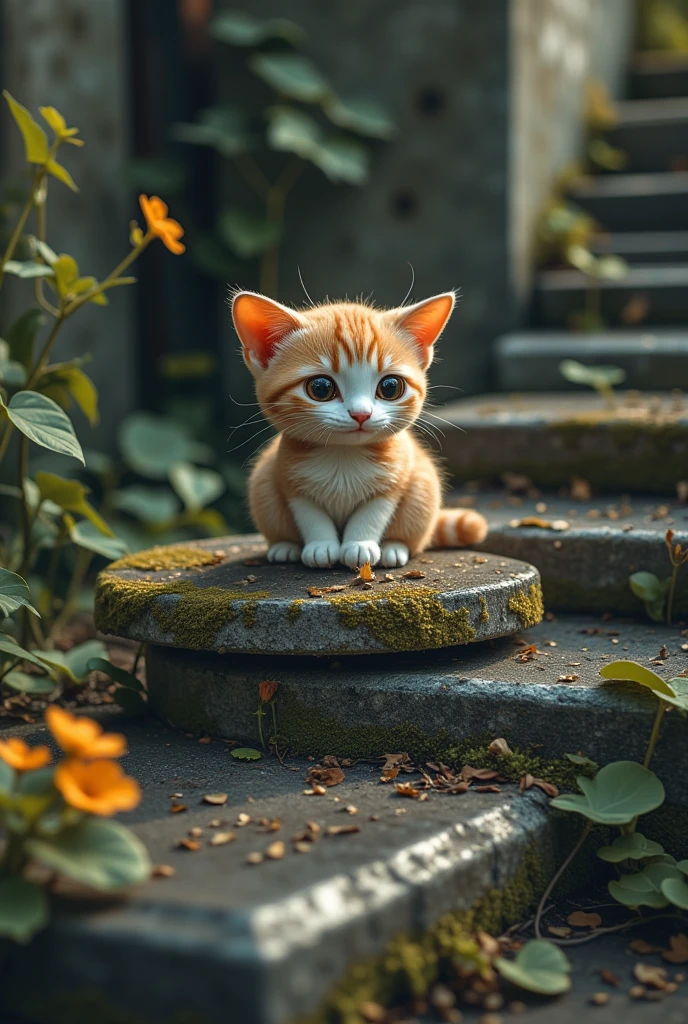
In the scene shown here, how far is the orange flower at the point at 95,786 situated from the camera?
160 cm

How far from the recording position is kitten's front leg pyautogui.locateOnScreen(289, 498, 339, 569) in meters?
2.52

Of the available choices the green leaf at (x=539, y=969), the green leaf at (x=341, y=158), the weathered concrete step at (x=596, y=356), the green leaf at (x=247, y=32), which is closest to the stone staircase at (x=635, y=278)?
the weathered concrete step at (x=596, y=356)

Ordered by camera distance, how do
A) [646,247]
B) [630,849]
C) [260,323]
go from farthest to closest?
[646,247]
[260,323]
[630,849]

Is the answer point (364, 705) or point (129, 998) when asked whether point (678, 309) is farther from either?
point (129, 998)

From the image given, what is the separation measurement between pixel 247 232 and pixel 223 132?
47 cm

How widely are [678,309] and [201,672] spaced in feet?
10.8

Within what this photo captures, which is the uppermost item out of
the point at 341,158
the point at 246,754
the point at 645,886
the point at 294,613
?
the point at 341,158

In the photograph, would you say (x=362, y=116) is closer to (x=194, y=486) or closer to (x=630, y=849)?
(x=194, y=486)

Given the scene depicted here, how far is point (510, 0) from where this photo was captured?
4.62 m

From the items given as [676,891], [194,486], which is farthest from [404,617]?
[194,486]

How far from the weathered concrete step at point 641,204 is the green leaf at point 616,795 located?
13.0ft

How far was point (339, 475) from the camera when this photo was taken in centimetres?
249

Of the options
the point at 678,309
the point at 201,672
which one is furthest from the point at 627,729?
the point at 678,309

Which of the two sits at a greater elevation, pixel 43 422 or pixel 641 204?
pixel 641 204
